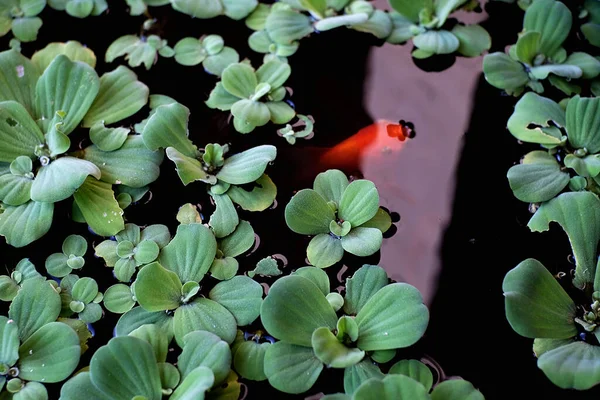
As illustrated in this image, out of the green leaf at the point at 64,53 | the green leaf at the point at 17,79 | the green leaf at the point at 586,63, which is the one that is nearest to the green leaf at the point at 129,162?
the green leaf at the point at 17,79

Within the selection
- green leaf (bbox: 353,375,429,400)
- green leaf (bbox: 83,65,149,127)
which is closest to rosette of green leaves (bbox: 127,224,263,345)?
green leaf (bbox: 353,375,429,400)

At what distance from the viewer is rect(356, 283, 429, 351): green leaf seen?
1.25 m

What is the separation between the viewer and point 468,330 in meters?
1.38

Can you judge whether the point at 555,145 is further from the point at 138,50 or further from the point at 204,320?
the point at 138,50

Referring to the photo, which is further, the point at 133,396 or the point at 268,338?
the point at 268,338

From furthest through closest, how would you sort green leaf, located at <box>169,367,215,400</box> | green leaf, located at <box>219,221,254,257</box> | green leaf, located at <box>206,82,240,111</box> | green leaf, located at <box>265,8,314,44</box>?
green leaf, located at <box>265,8,314,44</box> < green leaf, located at <box>206,82,240,111</box> < green leaf, located at <box>219,221,254,257</box> < green leaf, located at <box>169,367,215,400</box>

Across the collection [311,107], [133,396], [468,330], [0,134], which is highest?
[0,134]

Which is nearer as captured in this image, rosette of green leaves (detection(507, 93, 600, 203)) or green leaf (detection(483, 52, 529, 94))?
rosette of green leaves (detection(507, 93, 600, 203))

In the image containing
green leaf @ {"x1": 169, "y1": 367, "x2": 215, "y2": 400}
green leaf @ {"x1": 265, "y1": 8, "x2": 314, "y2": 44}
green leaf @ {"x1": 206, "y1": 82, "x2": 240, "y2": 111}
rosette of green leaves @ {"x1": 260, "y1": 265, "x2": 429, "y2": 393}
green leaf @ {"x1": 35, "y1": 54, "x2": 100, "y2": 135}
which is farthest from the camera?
green leaf @ {"x1": 265, "y1": 8, "x2": 314, "y2": 44}

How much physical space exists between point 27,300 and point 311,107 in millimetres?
873

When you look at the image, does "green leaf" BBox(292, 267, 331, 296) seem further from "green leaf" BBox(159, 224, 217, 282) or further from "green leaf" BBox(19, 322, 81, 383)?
"green leaf" BBox(19, 322, 81, 383)

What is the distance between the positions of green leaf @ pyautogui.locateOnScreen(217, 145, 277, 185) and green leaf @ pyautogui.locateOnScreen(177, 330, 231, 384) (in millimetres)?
397

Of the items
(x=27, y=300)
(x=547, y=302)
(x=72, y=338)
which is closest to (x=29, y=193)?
(x=27, y=300)

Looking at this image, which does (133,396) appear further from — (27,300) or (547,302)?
(547,302)
